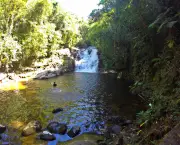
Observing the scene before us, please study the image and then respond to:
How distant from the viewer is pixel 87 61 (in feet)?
114

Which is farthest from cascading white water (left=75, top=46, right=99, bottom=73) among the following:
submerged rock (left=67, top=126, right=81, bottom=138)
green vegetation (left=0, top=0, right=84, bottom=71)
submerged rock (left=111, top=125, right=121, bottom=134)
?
submerged rock (left=111, top=125, right=121, bottom=134)

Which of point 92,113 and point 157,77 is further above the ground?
point 157,77

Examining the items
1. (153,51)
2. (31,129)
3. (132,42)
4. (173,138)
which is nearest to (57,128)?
(31,129)

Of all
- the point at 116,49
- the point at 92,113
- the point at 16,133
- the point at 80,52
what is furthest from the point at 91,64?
the point at 16,133

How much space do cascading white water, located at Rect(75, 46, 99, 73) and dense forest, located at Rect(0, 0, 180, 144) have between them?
11.3ft

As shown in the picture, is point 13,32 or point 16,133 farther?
point 13,32

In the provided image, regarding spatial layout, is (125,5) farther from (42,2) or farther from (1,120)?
(42,2)

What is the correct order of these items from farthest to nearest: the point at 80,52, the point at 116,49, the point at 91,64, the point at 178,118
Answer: the point at 80,52
the point at 91,64
the point at 116,49
the point at 178,118

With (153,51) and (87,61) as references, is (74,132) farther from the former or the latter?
(87,61)

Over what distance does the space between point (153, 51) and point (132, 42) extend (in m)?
4.44

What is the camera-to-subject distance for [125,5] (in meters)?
14.0

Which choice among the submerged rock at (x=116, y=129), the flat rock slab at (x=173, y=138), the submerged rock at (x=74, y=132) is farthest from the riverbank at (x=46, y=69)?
the flat rock slab at (x=173, y=138)

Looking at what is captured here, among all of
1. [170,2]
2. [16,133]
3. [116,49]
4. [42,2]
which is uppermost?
[42,2]

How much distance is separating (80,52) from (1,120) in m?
30.6
